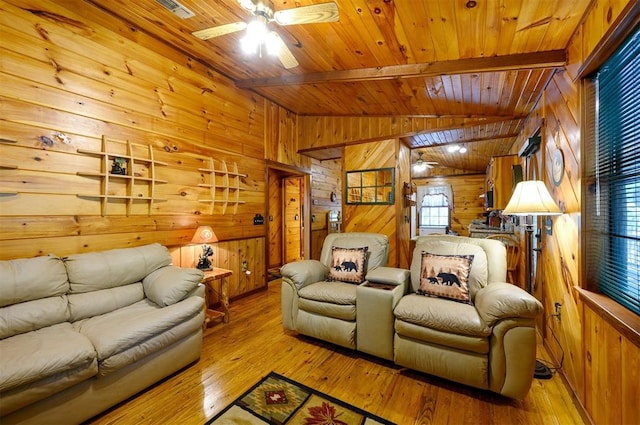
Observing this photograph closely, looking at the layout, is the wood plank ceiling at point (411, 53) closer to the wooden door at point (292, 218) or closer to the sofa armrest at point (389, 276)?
the sofa armrest at point (389, 276)

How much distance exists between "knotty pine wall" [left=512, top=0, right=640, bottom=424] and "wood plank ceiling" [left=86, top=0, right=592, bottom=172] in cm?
25

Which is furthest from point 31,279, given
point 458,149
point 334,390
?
point 458,149

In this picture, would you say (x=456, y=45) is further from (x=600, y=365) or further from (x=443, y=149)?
(x=443, y=149)

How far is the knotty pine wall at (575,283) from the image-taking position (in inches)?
49.8

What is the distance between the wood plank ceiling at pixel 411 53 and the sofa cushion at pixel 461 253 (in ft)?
5.22

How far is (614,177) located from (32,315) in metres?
3.71

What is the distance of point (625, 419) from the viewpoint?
3.93ft

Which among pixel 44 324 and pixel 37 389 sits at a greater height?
pixel 44 324

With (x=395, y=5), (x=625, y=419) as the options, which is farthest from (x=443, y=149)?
(x=625, y=419)

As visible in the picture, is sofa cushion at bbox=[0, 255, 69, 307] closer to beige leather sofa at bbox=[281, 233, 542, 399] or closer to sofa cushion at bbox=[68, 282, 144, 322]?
sofa cushion at bbox=[68, 282, 144, 322]

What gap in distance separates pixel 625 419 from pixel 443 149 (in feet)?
16.4

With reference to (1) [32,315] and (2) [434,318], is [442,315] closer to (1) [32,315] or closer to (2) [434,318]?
(2) [434,318]

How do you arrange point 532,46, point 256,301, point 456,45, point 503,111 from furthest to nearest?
point 256,301 < point 503,111 < point 456,45 < point 532,46

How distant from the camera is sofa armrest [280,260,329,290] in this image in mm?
2581
